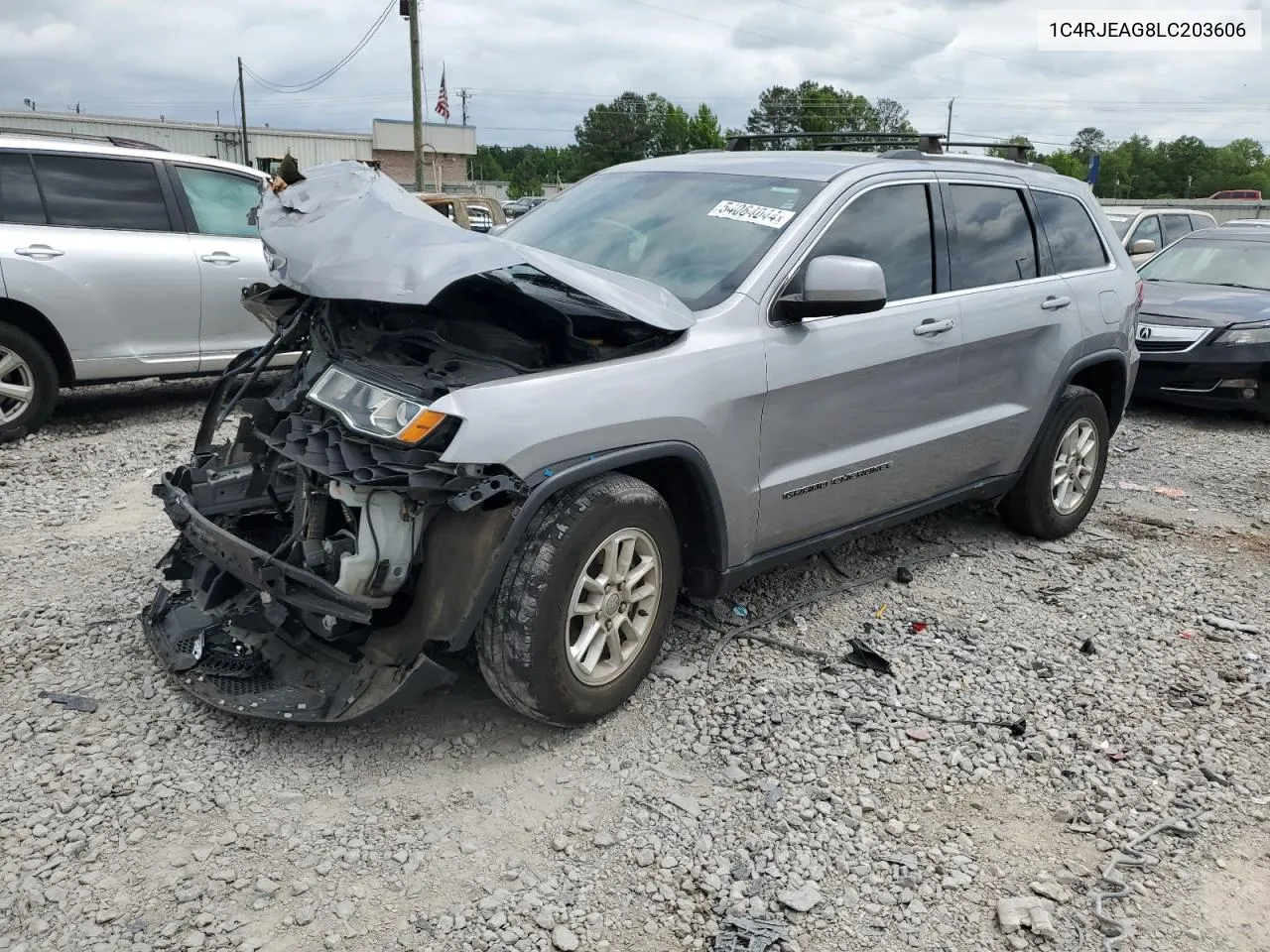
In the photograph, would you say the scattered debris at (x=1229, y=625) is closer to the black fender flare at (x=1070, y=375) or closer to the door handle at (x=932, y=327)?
the black fender flare at (x=1070, y=375)

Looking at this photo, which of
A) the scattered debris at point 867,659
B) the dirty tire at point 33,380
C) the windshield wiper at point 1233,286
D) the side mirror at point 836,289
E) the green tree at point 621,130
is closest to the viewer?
the side mirror at point 836,289

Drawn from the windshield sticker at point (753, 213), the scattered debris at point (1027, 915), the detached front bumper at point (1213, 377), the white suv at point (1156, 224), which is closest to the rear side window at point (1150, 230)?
the white suv at point (1156, 224)

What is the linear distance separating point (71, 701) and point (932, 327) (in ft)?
11.5

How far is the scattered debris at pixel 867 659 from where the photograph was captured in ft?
13.1

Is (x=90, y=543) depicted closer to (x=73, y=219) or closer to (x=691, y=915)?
(x=73, y=219)

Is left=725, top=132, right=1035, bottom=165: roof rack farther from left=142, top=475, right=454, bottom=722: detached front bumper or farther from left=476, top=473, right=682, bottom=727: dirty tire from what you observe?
left=142, top=475, right=454, bottom=722: detached front bumper

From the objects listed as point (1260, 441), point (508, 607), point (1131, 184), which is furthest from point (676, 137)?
point (508, 607)

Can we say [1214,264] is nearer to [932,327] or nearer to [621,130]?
[932,327]

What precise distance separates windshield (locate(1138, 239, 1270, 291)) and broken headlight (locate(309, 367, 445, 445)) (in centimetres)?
918

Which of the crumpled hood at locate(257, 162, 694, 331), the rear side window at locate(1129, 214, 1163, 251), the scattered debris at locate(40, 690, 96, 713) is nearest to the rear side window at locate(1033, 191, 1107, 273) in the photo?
the crumpled hood at locate(257, 162, 694, 331)

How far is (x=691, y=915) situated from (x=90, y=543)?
3604mm

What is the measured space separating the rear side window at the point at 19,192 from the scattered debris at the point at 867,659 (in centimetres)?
566

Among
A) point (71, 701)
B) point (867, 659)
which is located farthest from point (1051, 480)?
point (71, 701)

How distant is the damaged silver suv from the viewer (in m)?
3.06
